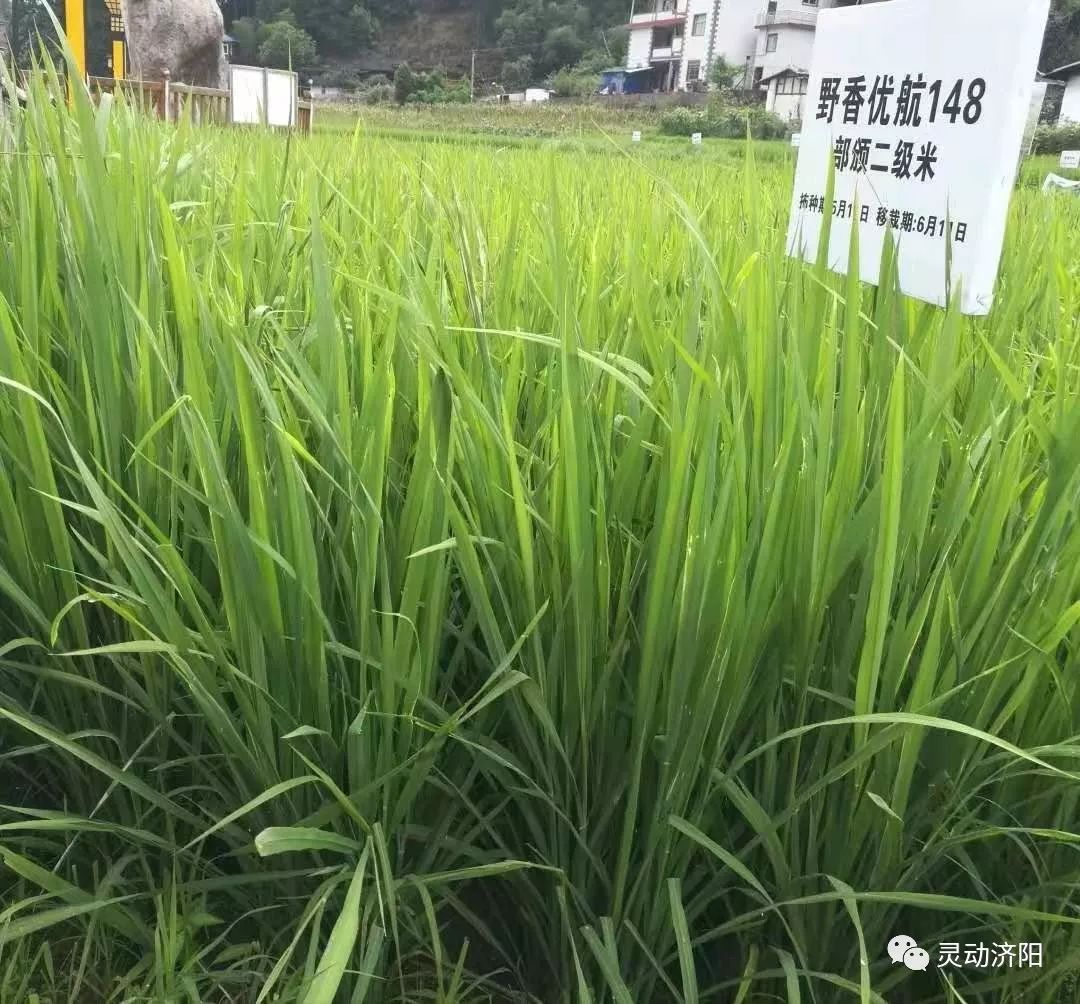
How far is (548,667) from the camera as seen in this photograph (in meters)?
0.51

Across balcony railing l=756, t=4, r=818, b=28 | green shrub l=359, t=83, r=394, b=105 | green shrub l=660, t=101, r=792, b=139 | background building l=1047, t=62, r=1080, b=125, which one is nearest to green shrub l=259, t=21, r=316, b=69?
green shrub l=359, t=83, r=394, b=105

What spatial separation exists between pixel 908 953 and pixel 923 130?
0.77 meters

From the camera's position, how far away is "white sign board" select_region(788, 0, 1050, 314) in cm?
77

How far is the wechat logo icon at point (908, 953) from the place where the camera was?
19.7 inches

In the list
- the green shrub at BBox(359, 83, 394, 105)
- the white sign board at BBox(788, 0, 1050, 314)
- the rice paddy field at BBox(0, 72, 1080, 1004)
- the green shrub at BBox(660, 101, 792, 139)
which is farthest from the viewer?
the green shrub at BBox(660, 101, 792, 139)

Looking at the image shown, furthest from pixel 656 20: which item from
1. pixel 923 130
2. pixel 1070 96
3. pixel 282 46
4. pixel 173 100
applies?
pixel 923 130

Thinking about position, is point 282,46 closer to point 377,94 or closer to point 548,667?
point 377,94

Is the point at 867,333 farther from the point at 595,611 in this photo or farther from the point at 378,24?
the point at 378,24

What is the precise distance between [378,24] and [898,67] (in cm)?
3627

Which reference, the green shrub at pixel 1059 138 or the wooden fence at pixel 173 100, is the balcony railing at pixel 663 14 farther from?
the wooden fence at pixel 173 100

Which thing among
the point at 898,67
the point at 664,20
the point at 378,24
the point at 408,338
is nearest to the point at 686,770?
the point at 408,338

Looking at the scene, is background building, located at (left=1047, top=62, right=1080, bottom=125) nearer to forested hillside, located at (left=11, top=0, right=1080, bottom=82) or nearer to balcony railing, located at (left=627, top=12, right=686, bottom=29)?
forested hillside, located at (left=11, top=0, right=1080, bottom=82)

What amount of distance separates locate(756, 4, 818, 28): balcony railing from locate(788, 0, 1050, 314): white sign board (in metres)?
29.4

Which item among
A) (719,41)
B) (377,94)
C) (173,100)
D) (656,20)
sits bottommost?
(173,100)
